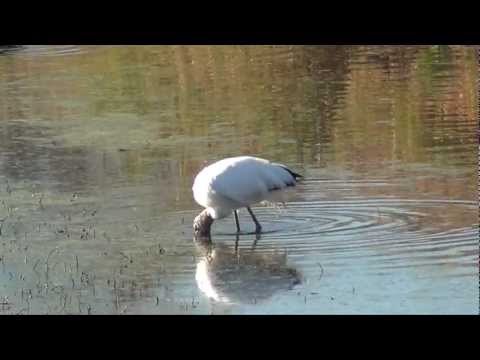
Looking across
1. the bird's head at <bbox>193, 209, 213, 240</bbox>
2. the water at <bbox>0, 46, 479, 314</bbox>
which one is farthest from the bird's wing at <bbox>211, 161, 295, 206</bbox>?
the water at <bbox>0, 46, 479, 314</bbox>

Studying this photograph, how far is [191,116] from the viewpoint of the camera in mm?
18047

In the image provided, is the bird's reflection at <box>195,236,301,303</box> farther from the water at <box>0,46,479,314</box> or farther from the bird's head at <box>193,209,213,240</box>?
the bird's head at <box>193,209,213,240</box>

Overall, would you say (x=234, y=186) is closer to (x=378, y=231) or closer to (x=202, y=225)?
(x=202, y=225)

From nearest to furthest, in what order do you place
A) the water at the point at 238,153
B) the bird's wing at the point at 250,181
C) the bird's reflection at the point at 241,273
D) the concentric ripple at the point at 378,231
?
the bird's reflection at the point at 241,273
the water at the point at 238,153
the concentric ripple at the point at 378,231
the bird's wing at the point at 250,181

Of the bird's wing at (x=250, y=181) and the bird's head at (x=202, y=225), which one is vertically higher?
the bird's wing at (x=250, y=181)

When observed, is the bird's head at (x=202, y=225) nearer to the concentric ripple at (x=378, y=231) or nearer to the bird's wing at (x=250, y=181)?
the bird's wing at (x=250, y=181)

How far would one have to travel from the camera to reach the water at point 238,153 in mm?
10023

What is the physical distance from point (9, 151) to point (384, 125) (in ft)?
16.3

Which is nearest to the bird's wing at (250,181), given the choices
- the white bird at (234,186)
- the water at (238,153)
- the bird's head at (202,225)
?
the white bird at (234,186)

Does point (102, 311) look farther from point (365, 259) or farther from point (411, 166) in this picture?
point (411, 166)

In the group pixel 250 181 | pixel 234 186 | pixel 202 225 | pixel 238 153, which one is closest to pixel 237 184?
pixel 234 186

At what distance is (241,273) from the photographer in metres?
10.5

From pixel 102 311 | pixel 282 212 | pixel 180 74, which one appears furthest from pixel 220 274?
pixel 180 74

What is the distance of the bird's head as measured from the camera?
11.7 m
